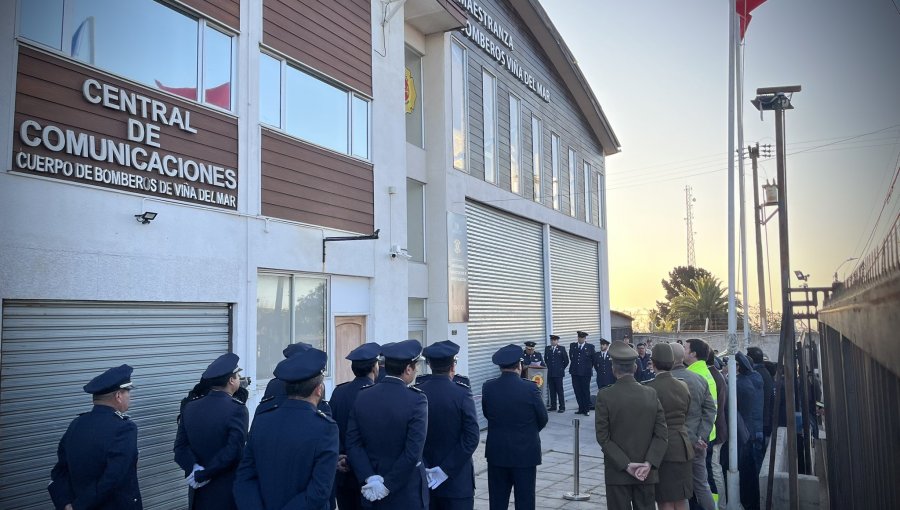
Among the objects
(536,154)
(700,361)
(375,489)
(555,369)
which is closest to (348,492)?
(375,489)

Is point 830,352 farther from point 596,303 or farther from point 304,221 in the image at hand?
point 596,303

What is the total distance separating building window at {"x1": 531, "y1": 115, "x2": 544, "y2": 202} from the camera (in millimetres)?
19316

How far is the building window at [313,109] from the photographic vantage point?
9.38 metres

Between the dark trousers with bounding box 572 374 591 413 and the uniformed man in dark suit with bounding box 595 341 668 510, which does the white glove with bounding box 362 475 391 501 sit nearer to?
the uniformed man in dark suit with bounding box 595 341 668 510

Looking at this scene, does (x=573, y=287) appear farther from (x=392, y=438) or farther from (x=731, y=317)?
(x=392, y=438)

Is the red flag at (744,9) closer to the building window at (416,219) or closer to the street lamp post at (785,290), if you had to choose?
the street lamp post at (785,290)

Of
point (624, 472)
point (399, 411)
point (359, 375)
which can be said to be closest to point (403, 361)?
point (399, 411)

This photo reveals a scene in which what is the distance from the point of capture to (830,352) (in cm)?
582

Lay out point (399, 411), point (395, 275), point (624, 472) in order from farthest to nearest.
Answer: point (395, 275), point (624, 472), point (399, 411)

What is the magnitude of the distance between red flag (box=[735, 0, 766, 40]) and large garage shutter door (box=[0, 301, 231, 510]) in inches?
296

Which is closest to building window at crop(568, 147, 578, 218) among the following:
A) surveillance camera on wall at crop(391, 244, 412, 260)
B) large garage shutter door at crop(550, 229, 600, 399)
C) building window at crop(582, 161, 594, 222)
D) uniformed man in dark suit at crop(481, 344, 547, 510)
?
large garage shutter door at crop(550, 229, 600, 399)

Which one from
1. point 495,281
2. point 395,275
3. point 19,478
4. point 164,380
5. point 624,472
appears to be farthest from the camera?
point 495,281

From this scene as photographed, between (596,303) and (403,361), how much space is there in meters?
21.0

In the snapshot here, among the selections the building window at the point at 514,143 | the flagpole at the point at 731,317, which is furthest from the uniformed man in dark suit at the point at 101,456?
the building window at the point at 514,143
